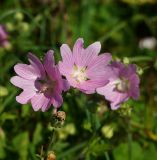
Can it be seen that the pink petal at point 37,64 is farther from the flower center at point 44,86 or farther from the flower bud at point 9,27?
the flower bud at point 9,27

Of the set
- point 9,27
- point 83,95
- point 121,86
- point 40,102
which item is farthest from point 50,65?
point 9,27

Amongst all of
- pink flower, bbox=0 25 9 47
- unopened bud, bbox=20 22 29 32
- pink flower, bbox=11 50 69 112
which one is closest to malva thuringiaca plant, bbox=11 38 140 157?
pink flower, bbox=11 50 69 112

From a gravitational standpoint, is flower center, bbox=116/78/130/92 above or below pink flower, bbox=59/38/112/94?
below

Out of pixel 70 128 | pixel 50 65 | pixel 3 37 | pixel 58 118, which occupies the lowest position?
pixel 70 128

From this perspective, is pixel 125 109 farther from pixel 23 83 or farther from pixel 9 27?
pixel 9 27

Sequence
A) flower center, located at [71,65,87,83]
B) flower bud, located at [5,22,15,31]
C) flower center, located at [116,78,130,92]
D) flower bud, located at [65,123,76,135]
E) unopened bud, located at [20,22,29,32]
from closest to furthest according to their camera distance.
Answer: flower center, located at [71,65,87,83]
flower center, located at [116,78,130,92]
flower bud, located at [65,123,76,135]
unopened bud, located at [20,22,29,32]
flower bud, located at [5,22,15,31]

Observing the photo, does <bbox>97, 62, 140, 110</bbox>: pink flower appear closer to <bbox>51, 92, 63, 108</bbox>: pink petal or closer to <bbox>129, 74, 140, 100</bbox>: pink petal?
<bbox>129, 74, 140, 100</bbox>: pink petal

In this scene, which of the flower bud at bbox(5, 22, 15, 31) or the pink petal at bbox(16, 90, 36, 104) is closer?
the pink petal at bbox(16, 90, 36, 104)

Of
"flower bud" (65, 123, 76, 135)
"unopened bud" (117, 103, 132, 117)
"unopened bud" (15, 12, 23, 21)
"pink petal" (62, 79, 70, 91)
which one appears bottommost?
"flower bud" (65, 123, 76, 135)
